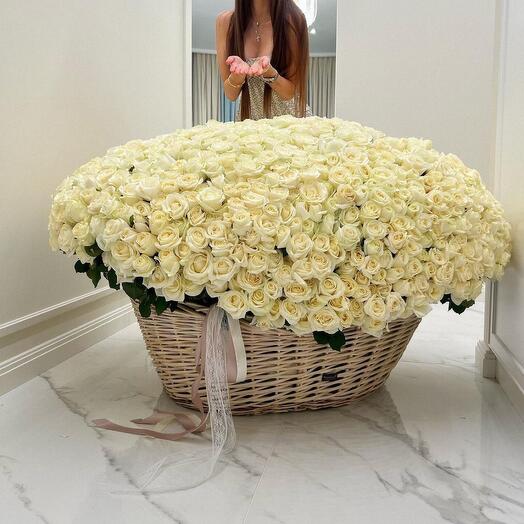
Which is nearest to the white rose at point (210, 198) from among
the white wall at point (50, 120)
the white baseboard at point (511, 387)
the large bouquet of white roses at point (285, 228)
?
the large bouquet of white roses at point (285, 228)

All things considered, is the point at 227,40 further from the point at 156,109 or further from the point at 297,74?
the point at 156,109

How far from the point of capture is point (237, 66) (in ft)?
5.38

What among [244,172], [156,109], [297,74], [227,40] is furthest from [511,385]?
[156,109]

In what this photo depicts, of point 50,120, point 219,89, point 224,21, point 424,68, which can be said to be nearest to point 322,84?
point 219,89

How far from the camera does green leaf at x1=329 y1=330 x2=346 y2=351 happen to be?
92cm

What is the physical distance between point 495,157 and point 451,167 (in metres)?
0.38

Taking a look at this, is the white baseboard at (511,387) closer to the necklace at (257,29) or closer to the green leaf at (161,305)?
the green leaf at (161,305)

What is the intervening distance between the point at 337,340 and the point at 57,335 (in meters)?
0.90

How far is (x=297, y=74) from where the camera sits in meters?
1.75

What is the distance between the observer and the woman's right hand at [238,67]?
5.36 ft

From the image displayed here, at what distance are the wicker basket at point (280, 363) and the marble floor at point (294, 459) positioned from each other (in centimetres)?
4

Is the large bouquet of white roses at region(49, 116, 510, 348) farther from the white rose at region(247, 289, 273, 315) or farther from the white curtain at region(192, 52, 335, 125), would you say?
the white curtain at region(192, 52, 335, 125)

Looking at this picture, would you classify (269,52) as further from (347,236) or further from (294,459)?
(294,459)

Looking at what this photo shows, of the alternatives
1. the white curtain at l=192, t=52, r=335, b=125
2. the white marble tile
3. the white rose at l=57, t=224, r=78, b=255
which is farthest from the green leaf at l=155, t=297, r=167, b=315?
the white curtain at l=192, t=52, r=335, b=125
